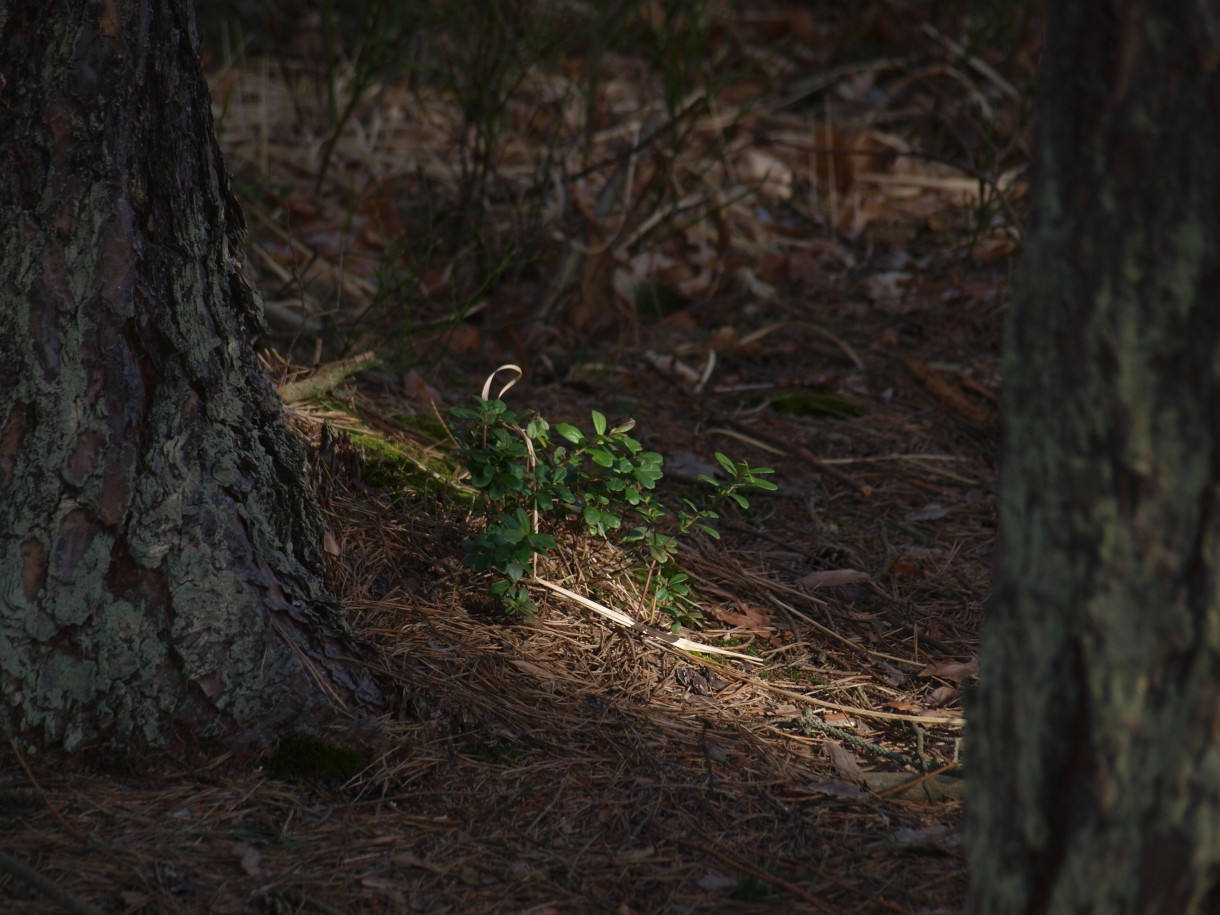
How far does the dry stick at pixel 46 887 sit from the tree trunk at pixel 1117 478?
4.31 ft

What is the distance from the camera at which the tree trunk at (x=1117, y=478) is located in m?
1.07

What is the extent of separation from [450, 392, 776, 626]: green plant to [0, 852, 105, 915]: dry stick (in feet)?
3.42

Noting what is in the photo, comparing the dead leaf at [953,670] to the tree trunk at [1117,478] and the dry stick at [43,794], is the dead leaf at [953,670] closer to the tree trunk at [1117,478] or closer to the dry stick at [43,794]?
the tree trunk at [1117,478]

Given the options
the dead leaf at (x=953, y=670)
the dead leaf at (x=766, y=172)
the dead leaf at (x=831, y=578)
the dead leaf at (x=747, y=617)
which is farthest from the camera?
the dead leaf at (x=766, y=172)

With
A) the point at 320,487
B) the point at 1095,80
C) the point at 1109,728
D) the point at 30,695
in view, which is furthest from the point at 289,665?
the point at 1095,80

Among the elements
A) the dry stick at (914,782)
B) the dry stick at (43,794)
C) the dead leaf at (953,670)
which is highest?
the dry stick at (43,794)

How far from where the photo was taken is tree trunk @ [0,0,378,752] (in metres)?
1.82

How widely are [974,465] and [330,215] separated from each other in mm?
3109

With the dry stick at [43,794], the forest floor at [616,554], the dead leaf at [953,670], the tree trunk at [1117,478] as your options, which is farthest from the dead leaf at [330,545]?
the tree trunk at [1117,478]

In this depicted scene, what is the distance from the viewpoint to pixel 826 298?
478 cm

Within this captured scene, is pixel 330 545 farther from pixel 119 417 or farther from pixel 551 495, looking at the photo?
pixel 119 417

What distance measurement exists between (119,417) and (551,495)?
3.27 feet

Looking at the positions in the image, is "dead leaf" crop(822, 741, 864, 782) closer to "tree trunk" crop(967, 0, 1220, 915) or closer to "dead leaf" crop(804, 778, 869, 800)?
"dead leaf" crop(804, 778, 869, 800)

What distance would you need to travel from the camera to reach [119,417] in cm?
188
